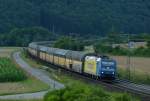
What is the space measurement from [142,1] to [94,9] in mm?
17357

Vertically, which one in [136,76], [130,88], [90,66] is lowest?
[136,76]

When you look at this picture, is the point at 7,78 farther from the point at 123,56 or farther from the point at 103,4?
the point at 103,4

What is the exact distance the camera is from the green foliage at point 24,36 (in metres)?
177

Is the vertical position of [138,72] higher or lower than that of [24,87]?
higher

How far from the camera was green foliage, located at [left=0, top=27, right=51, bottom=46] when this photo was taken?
177 meters

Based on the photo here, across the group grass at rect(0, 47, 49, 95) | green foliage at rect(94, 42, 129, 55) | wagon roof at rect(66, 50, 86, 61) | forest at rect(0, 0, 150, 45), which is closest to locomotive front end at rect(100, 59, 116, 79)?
grass at rect(0, 47, 49, 95)

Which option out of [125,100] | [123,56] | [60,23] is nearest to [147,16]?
[60,23]

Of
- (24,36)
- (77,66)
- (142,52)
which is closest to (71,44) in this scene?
(142,52)

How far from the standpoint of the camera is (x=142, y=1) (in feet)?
619

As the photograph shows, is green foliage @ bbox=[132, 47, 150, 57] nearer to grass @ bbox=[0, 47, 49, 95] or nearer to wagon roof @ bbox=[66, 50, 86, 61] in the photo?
wagon roof @ bbox=[66, 50, 86, 61]

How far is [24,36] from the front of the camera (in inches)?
7042

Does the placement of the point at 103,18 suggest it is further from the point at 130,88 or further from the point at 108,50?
the point at 130,88

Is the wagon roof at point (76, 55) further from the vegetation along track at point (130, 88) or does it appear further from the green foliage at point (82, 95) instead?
the green foliage at point (82, 95)

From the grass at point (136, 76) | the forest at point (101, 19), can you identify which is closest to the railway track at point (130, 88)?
the grass at point (136, 76)
